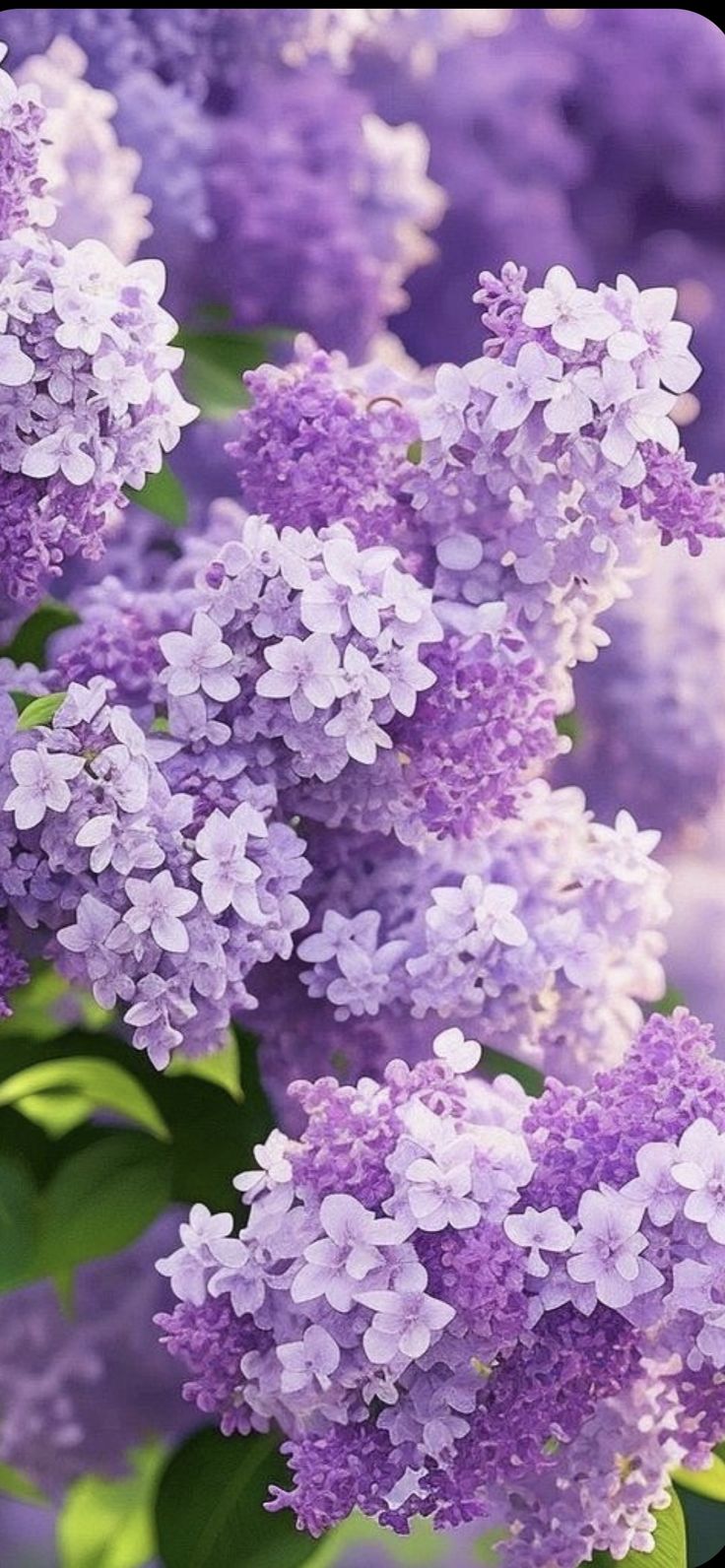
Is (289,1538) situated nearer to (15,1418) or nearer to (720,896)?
(15,1418)

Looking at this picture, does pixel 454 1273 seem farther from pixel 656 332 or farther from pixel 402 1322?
pixel 656 332

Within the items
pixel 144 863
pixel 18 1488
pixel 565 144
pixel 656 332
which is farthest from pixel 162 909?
pixel 565 144

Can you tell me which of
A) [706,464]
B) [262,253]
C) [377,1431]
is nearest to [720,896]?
[706,464]

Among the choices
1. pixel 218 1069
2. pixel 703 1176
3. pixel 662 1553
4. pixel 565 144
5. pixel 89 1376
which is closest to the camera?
pixel 703 1176

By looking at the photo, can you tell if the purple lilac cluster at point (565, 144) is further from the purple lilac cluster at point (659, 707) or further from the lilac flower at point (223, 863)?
the lilac flower at point (223, 863)

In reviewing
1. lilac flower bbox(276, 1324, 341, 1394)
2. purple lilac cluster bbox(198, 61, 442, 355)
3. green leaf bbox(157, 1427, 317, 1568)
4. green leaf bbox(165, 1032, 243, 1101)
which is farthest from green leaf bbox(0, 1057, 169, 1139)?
purple lilac cluster bbox(198, 61, 442, 355)
